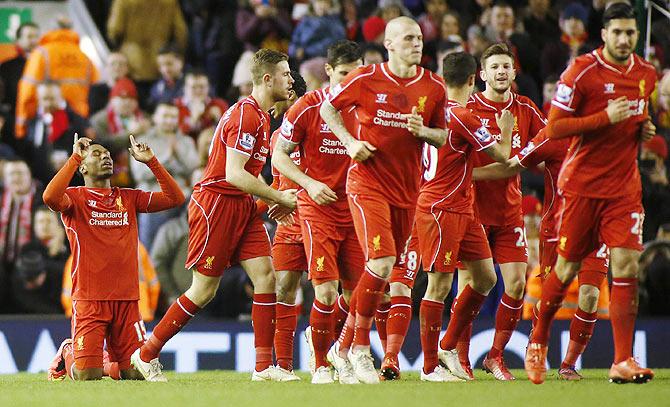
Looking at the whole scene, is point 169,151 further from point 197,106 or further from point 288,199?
point 288,199

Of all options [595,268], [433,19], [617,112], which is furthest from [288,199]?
[433,19]

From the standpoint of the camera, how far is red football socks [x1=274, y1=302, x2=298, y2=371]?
35.6 ft

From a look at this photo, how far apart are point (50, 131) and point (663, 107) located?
23.1 feet

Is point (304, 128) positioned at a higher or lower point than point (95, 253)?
higher

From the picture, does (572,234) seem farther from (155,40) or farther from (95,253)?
(155,40)

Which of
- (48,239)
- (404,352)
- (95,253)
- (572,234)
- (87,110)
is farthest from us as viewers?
(87,110)

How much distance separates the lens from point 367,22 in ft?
56.3

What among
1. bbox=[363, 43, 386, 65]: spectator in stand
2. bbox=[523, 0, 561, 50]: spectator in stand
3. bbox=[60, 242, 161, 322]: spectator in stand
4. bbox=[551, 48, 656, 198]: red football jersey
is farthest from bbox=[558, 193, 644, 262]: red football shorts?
bbox=[523, 0, 561, 50]: spectator in stand

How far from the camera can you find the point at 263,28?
1772 centimetres

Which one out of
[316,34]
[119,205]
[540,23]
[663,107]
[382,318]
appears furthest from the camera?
[540,23]

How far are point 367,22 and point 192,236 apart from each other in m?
7.09

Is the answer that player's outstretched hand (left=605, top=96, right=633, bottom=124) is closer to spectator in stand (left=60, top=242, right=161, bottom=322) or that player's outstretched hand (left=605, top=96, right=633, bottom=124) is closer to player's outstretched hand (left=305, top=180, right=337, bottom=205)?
player's outstretched hand (left=305, top=180, right=337, bottom=205)

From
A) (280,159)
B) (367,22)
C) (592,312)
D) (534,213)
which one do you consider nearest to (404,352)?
(534,213)

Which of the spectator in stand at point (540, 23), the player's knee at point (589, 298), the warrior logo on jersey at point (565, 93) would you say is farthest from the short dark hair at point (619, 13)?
the spectator in stand at point (540, 23)
